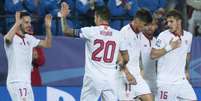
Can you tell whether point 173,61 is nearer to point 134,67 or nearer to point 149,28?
point 134,67

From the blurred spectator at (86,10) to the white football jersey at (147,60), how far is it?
220cm

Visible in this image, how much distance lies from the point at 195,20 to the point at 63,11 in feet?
16.1

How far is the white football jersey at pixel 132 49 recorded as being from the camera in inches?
449

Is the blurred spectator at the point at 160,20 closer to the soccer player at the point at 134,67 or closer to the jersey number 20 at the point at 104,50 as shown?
the soccer player at the point at 134,67

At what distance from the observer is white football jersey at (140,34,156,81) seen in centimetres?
1191

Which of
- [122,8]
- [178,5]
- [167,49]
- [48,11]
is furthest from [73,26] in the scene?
[167,49]

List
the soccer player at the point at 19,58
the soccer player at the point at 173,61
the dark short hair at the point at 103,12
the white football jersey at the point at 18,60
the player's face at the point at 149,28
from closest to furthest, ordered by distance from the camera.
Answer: the dark short hair at the point at 103,12, the soccer player at the point at 19,58, the white football jersey at the point at 18,60, the soccer player at the point at 173,61, the player's face at the point at 149,28

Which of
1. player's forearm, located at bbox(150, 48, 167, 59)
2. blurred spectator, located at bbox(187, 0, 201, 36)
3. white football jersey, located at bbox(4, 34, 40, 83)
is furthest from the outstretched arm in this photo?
blurred spectator, located at bbox(187, 0, 201, 36)

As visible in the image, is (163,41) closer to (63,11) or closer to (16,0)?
(63,11)

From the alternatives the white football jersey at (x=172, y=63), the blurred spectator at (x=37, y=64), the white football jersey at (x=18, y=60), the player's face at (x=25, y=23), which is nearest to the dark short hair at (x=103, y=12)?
the white football jersey at (x=172, y=63)

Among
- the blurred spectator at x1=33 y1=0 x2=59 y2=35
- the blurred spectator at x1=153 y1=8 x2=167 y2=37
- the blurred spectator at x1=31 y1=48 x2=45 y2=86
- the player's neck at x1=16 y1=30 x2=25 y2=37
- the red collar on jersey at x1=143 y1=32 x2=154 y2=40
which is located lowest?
the blurred spectator at x1=31 y1=48 x2=45 y2=86

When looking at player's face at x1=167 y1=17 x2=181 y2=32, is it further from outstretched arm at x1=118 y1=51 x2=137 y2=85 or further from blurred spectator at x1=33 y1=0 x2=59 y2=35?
blurred spectator at x1=33 y1=0 x2=59 y2=35

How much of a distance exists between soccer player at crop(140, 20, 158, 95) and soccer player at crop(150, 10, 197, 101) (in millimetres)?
489

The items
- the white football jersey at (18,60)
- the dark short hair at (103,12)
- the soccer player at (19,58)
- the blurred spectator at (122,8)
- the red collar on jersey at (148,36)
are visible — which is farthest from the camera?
the blurred spectator at (122,8)
